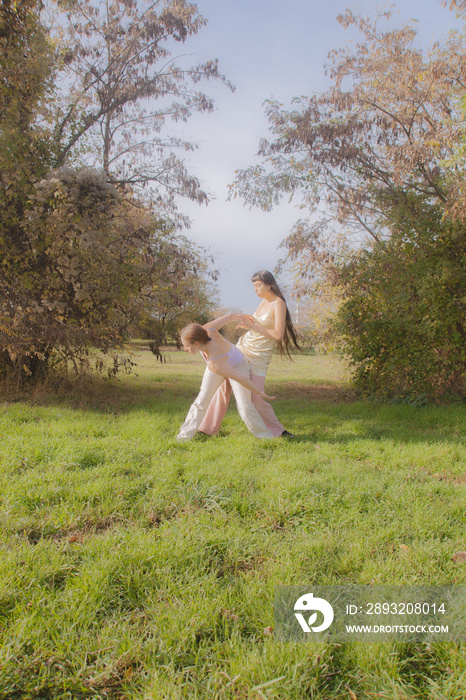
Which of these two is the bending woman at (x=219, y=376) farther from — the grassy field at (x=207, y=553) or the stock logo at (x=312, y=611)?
the stock logo at (x=312, y=611)

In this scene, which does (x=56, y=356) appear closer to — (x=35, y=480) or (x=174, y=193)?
(x=35, y=480)

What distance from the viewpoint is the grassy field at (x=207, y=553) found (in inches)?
70.3

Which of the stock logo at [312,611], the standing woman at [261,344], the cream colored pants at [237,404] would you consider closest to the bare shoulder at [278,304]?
the standing woman at [261,344]

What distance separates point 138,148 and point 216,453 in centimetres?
1287

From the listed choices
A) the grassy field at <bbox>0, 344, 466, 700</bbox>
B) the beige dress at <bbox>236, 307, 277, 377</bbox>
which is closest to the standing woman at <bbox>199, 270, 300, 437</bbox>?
the beige dress at <bbox>236, 307, 277, 377</bbox>

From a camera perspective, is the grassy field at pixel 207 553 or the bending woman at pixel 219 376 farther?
the bending woman at pixel 219 376

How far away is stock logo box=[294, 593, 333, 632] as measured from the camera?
2.05 metres

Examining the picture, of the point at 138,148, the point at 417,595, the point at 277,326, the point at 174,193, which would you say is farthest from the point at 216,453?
the point at 138,148

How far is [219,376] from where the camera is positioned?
516 centimetres

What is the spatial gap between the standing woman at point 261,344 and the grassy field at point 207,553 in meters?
0.33

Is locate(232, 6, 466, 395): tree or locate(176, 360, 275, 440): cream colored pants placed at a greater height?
locate(232, 6, 466, 395): tree

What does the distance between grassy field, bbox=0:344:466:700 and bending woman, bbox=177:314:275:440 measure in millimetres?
276

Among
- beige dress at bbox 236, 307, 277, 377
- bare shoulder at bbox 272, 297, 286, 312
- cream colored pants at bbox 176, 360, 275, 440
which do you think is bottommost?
cream colored pants at bbox 176, 360, 275, 440

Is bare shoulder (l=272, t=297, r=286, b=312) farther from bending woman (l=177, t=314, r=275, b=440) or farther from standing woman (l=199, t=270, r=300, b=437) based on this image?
bending woman (l=177, t=314, r=275, b=440)
